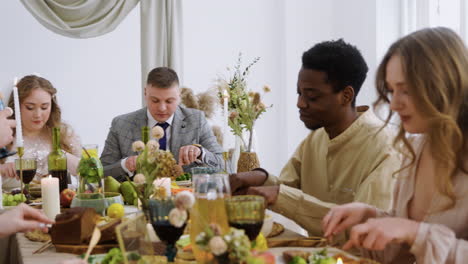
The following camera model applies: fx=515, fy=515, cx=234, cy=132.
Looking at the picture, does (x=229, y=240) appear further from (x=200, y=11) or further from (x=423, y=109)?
(x=200, y=11)

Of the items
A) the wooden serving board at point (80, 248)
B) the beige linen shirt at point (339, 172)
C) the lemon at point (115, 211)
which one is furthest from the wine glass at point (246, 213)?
the lemon at point (115, 211)

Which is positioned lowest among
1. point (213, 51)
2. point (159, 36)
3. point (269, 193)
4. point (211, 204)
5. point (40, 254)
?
point (40, 254)

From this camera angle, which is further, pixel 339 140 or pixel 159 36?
pixel 159 36

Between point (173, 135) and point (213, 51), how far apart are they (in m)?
2.05

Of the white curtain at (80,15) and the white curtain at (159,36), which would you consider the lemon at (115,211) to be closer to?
the white curtain at (159,36)

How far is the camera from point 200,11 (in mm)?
5199

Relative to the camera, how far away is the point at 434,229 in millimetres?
1200

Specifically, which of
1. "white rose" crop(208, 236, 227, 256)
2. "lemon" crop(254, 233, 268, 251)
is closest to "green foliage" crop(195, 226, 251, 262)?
"white rose" crop(208, 236, 227, 256)

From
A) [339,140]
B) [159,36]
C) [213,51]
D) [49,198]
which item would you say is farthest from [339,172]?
[213,51]

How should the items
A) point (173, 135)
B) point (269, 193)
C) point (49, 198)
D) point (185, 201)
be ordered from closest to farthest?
point (185, 201)
point (269, 193)
point (49, 198)
point (173, 135)

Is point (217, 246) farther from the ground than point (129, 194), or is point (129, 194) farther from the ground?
point (217, 246)

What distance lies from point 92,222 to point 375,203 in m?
0.93

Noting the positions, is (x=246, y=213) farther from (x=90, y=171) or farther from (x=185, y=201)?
(x=90, y=171)

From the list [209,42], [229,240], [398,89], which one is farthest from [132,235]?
[209,42]
